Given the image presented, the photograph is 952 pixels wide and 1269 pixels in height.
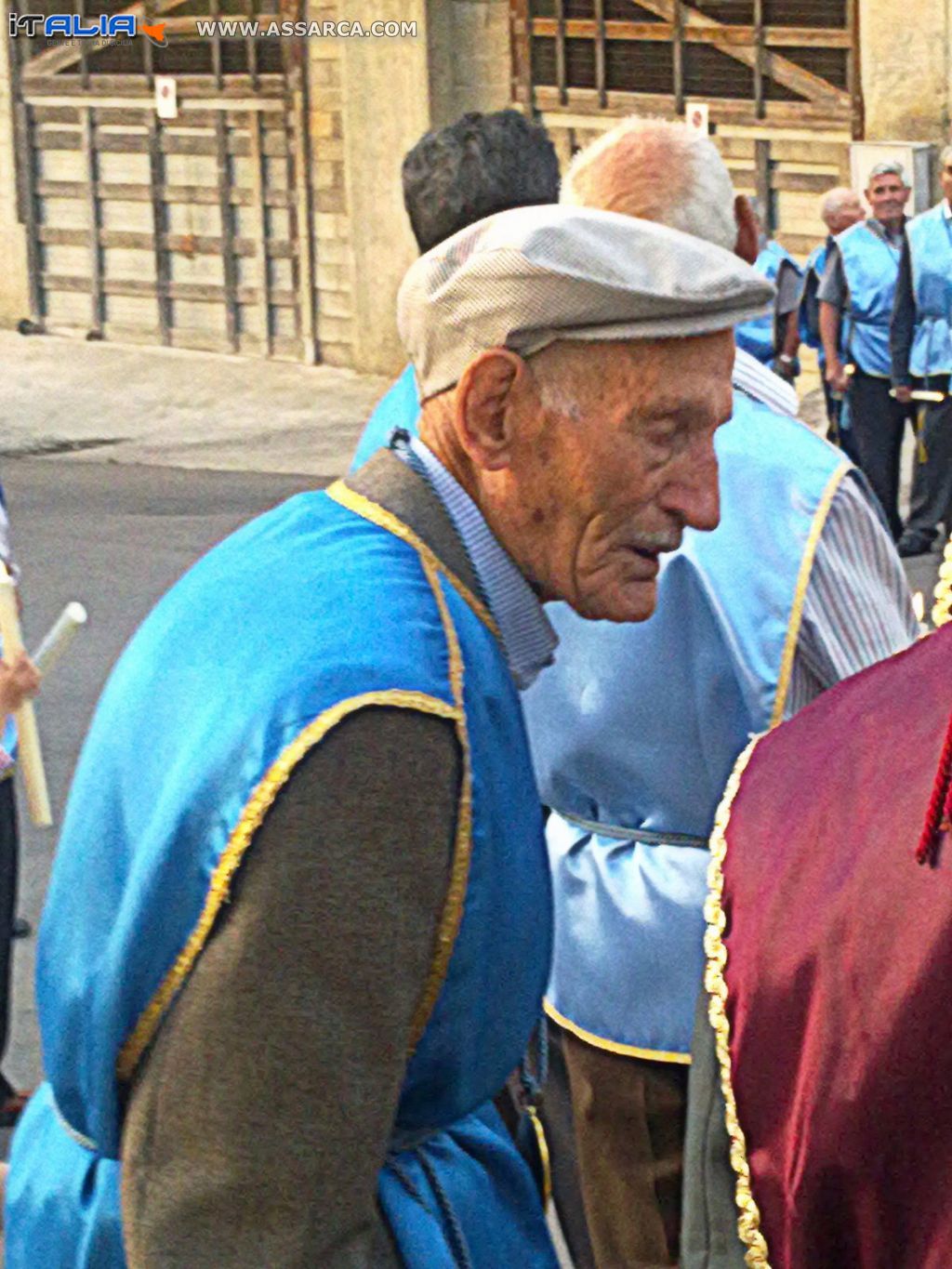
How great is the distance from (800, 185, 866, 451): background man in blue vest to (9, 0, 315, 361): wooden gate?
643 centimetres

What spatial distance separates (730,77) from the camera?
15766 mm

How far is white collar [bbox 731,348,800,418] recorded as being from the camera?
3.21 metres

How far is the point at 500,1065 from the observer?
2.04 m

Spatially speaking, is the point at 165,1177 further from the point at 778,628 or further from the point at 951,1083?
the point at 778,628

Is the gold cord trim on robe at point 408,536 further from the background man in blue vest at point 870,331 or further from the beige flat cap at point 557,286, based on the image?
the background man in blue vest at point 870,331

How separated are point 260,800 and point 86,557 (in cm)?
1026

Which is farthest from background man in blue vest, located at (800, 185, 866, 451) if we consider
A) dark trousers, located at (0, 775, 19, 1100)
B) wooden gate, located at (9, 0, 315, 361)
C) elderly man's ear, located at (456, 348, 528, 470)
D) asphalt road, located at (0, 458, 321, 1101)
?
elderly man's ear, located at (456, 348, 528, 470)

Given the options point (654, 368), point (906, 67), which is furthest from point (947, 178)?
point (654, 368)

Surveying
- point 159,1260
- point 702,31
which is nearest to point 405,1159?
point 159,1260

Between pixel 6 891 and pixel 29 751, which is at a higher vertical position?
pixel 29 751

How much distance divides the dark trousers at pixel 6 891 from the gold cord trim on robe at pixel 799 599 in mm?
2706

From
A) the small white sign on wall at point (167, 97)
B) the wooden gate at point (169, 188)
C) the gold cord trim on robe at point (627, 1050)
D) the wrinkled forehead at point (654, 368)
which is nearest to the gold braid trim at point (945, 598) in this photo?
the wrinkled forehead at point (654, 368)

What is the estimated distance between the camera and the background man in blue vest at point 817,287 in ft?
39.7

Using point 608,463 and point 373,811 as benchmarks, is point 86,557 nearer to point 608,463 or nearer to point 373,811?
A: point 608,463
